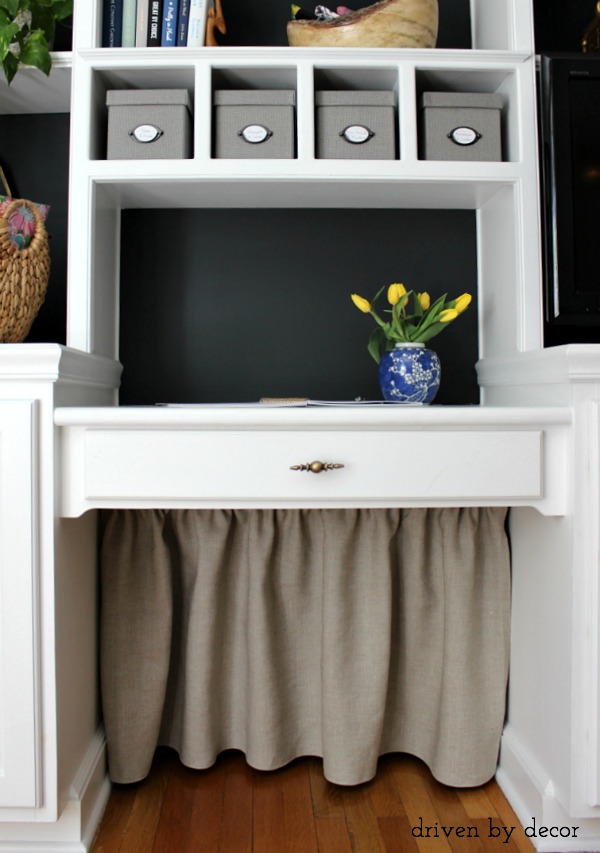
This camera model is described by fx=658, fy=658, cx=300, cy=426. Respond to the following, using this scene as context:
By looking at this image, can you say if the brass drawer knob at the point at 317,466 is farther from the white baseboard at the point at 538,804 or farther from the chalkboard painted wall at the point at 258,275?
the white baseboard at the point at 538,804

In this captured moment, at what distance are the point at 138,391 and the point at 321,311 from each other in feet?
1.65

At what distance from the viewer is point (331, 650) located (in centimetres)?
150

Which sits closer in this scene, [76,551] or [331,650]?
[76,551]

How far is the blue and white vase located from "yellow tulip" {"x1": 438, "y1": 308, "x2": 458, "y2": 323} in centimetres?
7

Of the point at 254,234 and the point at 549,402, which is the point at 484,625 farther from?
the point at 254,234

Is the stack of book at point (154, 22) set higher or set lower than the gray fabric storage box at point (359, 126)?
higher

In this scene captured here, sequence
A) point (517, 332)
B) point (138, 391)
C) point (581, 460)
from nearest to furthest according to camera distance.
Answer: point (581, 460)
point (517, 332)
point (138, 391)

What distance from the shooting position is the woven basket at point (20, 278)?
130cm

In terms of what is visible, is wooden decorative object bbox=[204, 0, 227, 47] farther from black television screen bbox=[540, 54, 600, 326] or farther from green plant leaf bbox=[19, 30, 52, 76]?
black television screen bbox=[540, 54, 600, 326]

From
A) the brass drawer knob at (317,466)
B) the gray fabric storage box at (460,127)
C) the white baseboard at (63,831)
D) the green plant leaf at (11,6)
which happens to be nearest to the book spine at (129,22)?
the green plant leaf at (11,6)

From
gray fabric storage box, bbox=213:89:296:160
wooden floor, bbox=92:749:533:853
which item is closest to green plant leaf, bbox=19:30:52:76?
gray fabric storage box, bbox=213:89:296:160

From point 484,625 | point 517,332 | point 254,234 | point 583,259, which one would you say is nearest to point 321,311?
point 254,234

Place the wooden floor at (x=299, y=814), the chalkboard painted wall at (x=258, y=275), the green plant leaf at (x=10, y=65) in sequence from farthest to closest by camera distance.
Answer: the chalkboard painted wall at (x=258, y=275)
the green plant leaf at (x=10, y=65)
the wooden floor at (x=299, y=814)

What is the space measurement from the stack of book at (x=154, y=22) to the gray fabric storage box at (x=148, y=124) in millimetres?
125
